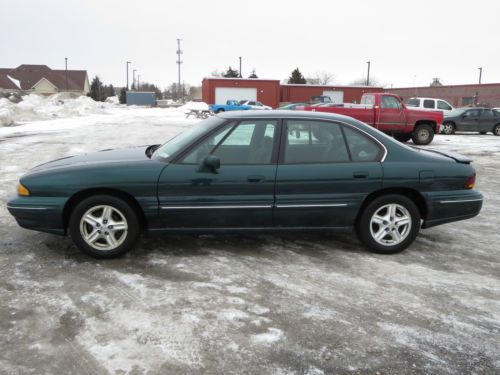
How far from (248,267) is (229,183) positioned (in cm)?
82

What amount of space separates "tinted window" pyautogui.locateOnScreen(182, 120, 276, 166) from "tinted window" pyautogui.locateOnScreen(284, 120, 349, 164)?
0.20 meters

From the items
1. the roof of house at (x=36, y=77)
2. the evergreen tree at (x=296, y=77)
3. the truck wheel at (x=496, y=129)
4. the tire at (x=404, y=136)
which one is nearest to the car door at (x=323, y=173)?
the tire at (x=404, y=136)

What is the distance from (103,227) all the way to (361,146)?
2.70 meters

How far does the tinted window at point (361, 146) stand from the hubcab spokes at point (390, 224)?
0.56 meters

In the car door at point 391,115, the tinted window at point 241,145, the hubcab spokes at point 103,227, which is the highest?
the car door at point 391,115

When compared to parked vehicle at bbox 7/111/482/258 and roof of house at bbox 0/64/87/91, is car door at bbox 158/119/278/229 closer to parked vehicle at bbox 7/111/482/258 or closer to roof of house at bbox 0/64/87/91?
parked vehicle at bbox 7/111/482/258

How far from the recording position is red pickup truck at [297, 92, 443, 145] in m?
15.5

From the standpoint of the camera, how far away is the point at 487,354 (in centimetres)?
289

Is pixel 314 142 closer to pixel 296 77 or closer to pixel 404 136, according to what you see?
pixel 404 136

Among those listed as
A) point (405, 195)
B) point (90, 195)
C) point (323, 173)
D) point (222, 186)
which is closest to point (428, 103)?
point (405, 195)

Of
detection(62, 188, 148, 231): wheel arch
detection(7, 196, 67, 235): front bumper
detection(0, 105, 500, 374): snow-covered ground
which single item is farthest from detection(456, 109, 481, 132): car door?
detection(7, 196, 67, 235): front bumper

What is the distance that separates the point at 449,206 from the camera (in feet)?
15.3

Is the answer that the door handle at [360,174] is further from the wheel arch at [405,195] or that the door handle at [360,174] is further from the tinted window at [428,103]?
the tinted window at [428,103]

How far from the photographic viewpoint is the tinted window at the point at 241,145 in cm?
438
